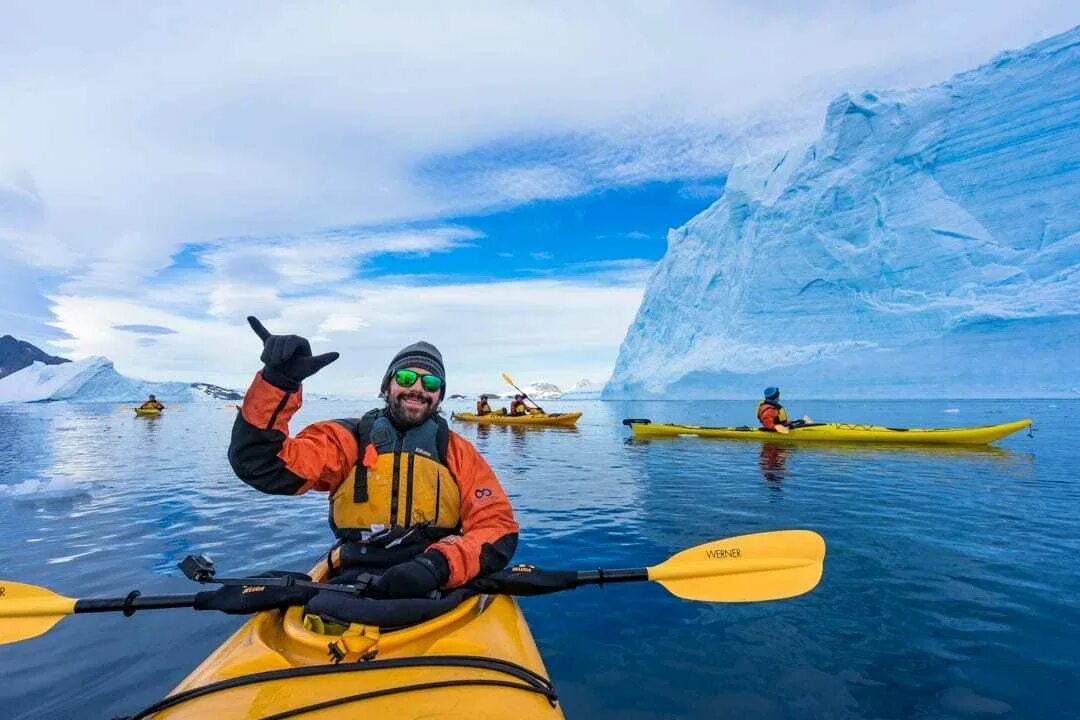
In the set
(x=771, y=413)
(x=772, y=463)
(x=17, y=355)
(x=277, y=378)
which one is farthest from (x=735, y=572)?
(x=17, y=355)

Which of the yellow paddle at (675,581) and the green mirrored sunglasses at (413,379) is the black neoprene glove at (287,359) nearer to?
the green mirrored sunglasses at (413,379)

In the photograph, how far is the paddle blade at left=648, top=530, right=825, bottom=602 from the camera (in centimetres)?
357

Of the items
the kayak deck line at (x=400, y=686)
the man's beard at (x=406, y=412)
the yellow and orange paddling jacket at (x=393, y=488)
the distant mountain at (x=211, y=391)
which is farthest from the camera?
the distant mountain at (x=211, y=391)

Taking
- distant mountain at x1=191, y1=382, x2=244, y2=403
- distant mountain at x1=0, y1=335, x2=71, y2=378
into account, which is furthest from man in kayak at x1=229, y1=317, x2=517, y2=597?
distant mountain at x1=0, y1=335, x2=71, y2=378

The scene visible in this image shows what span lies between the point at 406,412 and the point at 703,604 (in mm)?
2740

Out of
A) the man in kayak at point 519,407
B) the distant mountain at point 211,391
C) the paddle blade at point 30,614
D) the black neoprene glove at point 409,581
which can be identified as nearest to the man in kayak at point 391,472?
the black neoprene glove at point 409,581

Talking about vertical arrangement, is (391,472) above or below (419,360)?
below

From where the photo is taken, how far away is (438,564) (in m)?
2.71

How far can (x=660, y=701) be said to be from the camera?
3.10 meters

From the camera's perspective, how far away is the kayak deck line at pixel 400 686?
78.4 inches

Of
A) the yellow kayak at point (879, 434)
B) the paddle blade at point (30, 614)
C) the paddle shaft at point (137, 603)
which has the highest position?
the yellow kayak at point (879, 434)

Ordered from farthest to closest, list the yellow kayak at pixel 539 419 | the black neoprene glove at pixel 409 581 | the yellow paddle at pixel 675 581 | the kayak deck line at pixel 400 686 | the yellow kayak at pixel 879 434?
the yellow kayak at pixel 539 419 < the yellow kayak at pixel 879 434 < the yellow paddle at pixel 675 581 < the black neoprene glove at pixel 409 581 < the kayak deck line at pixel 400 686

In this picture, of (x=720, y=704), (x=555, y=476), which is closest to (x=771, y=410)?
(x=555, y=476)

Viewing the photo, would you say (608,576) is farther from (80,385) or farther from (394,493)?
(80,385)
